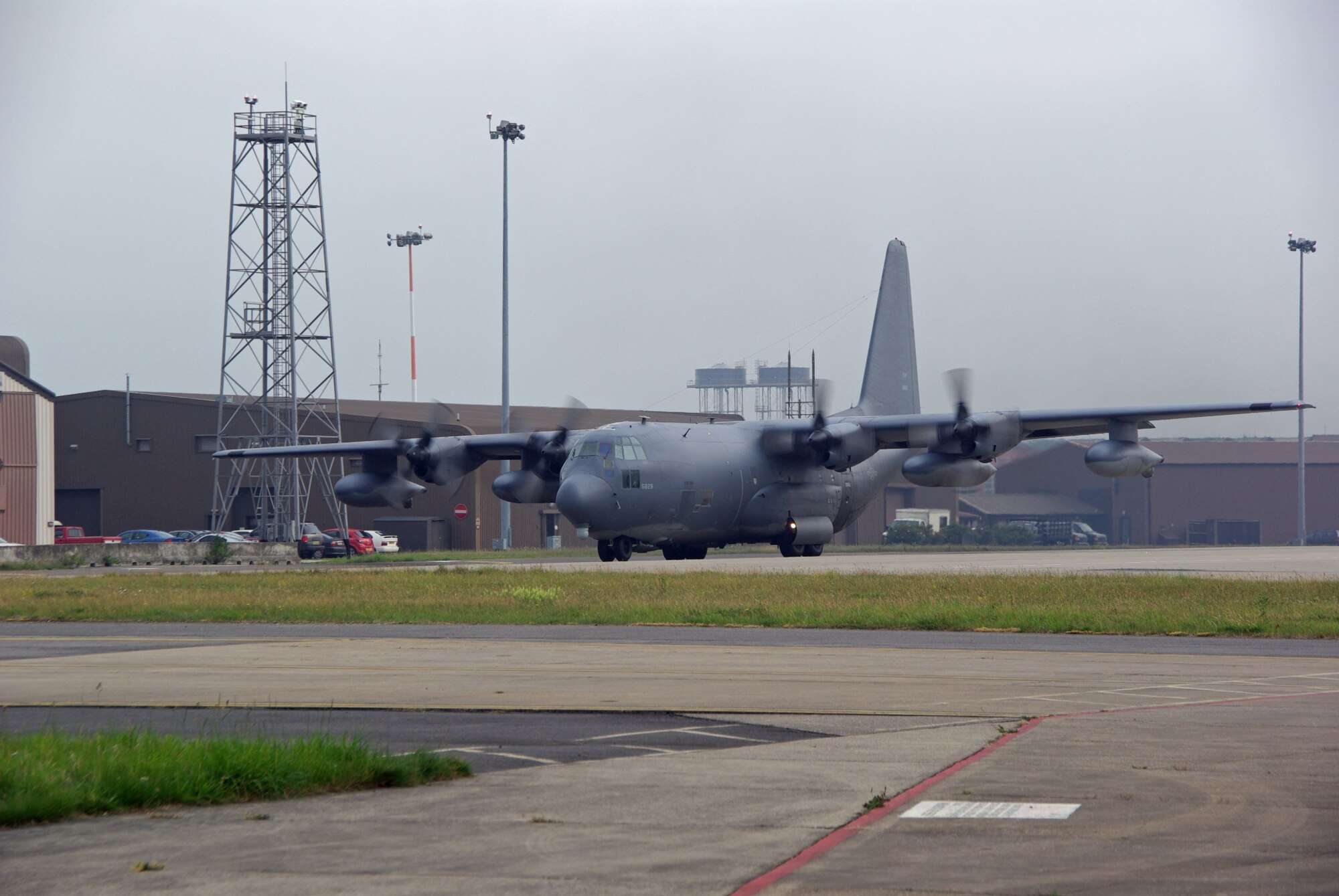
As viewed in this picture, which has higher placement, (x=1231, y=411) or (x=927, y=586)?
(x=1231, y=411)

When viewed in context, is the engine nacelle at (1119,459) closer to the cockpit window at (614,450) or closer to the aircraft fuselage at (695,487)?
the aircraft fuselage at (695,487)

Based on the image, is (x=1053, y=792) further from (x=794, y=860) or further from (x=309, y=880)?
(x=309, y=880)

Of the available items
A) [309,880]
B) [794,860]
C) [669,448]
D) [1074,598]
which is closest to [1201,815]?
[794,860]

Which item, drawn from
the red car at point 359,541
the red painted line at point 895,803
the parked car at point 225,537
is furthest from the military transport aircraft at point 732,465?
the red painted line at point 895,803

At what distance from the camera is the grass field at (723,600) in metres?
22.7

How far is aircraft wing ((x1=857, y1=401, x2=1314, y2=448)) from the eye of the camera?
4181 cm

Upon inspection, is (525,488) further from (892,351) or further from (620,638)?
(620,638)

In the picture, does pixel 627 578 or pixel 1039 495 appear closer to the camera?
pixel 627 578

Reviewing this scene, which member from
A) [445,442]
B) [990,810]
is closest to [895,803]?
[990,810]

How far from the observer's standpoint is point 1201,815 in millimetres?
7754

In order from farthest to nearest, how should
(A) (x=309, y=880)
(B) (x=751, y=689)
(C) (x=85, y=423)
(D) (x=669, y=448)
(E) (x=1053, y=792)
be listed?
(C) (x=85, y=423), (D) (x=669, y=448), (B) (x=751, y=689), (E) (x=1053, y=792), (A) (x=309, y=880)

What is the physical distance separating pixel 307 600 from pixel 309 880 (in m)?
22.0

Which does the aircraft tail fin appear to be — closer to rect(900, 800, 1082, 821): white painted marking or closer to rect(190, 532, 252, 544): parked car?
rect(190, 532, 252, 544): parked car

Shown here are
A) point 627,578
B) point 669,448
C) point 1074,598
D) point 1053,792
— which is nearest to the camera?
point 1053,792
